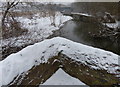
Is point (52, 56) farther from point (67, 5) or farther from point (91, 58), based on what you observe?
point (67, 5)

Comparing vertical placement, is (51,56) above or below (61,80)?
above

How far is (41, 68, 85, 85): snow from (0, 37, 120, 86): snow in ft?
1.26

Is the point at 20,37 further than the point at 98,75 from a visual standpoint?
Yes

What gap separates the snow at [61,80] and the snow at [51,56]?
1.26 ft

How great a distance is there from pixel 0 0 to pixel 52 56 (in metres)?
7.70

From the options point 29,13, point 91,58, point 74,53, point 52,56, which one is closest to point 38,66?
point 52,56

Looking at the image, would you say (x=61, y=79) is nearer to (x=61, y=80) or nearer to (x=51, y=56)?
(x=61, y=80)

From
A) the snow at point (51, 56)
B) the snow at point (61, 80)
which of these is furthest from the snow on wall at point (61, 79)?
the snow at point (51, 56)

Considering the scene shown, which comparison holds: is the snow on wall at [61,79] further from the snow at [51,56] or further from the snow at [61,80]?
the snow at [51,56]

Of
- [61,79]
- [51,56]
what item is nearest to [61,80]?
[61,79]

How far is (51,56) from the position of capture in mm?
2430

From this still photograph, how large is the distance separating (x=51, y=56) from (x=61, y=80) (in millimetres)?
551

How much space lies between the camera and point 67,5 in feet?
93.1

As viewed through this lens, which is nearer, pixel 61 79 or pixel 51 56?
pixel 61 79
